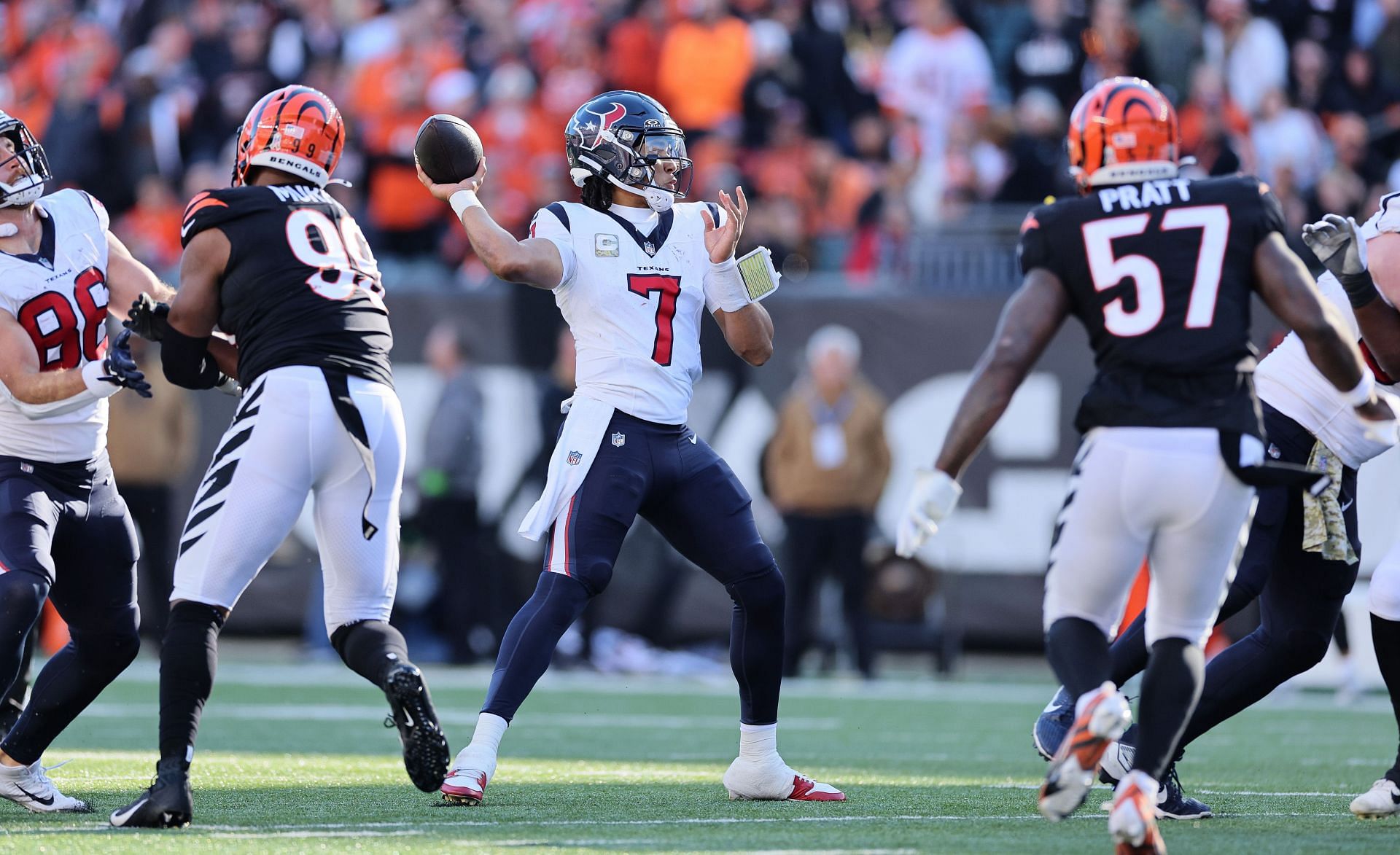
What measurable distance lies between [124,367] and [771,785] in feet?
7.86

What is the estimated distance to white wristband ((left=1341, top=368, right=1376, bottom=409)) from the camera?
4738 millimetres

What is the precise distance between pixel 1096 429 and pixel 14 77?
583 inches

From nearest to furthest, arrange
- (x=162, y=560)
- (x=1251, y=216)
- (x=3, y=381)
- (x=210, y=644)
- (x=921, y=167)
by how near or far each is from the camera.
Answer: (x=1251, y=216) < (x=210, y=644) < (x=3, y=381) < (x=162, y=560) < (x=921, y=167)

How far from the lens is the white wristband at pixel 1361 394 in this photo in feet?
15.5

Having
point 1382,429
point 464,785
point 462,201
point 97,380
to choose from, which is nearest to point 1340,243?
point 1382,429

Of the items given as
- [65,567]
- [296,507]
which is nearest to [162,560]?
[65,567]

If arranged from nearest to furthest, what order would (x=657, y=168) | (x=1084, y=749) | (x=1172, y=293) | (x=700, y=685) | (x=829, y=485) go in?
(x=1084, y=749)
(x=1172, y=293)
(x=657, y=168)
(x=700, y=685)
(x=829, y=485)

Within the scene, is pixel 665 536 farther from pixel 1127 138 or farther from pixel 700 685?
pixel 700 685

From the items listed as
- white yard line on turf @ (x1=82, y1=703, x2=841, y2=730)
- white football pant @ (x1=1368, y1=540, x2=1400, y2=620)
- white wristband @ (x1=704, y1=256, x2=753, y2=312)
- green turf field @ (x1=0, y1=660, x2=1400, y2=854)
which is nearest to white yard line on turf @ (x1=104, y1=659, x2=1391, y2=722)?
green turf field @ (x1=0, y1=660, x2=1400, y2=854)

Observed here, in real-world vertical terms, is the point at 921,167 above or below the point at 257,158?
below

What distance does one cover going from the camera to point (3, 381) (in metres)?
5.70

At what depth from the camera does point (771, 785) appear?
233 inches

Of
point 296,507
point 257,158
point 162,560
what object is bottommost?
point 162,560

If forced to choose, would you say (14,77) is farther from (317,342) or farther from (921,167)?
(317,342)
